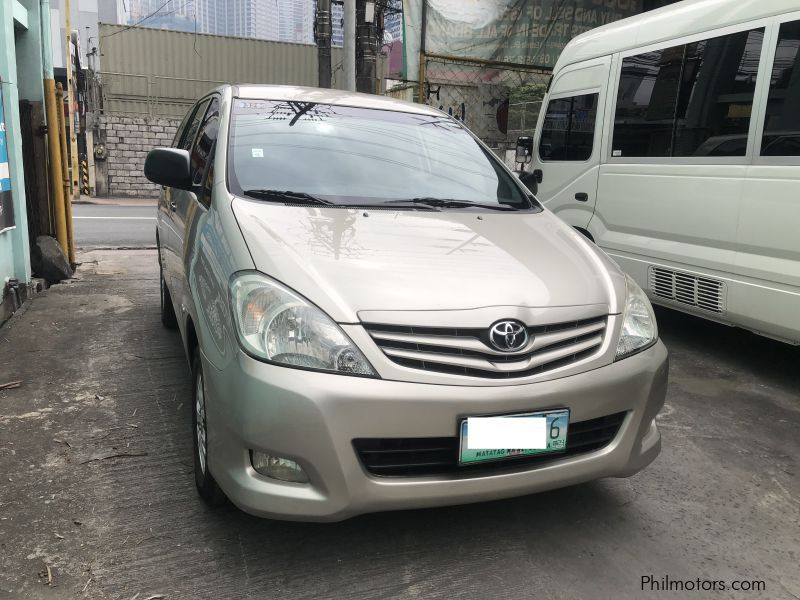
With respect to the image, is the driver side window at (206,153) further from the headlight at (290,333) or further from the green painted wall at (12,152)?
the green painted wall at (12,152)

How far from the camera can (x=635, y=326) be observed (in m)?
2.38

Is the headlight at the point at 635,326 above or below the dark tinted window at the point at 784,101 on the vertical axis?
below

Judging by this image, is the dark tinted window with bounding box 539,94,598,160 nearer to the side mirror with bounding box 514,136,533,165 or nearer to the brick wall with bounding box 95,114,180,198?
the side mirror with bounding box 514,136,533,165

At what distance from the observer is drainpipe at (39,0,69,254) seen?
6102mm

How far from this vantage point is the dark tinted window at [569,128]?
5566mm

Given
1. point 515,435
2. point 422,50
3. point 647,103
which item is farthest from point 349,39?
point 515,435

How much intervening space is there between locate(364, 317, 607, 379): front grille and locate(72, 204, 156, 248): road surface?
26.7ft

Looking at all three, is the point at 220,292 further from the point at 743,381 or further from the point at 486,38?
the point at 486,38

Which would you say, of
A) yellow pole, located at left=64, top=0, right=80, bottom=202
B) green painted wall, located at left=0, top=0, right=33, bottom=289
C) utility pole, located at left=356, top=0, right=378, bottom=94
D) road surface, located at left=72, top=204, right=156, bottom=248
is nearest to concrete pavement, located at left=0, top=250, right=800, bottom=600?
green painted wall, located at left=0, top=0, right=33, bottom=289

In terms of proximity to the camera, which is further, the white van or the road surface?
the road surface

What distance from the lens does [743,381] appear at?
4.19 meters

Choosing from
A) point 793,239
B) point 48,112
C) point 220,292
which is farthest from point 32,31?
point 793,239

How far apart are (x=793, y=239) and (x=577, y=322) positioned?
91.0 inches

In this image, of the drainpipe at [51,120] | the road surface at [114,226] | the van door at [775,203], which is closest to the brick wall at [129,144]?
the road surface at [114,226]
